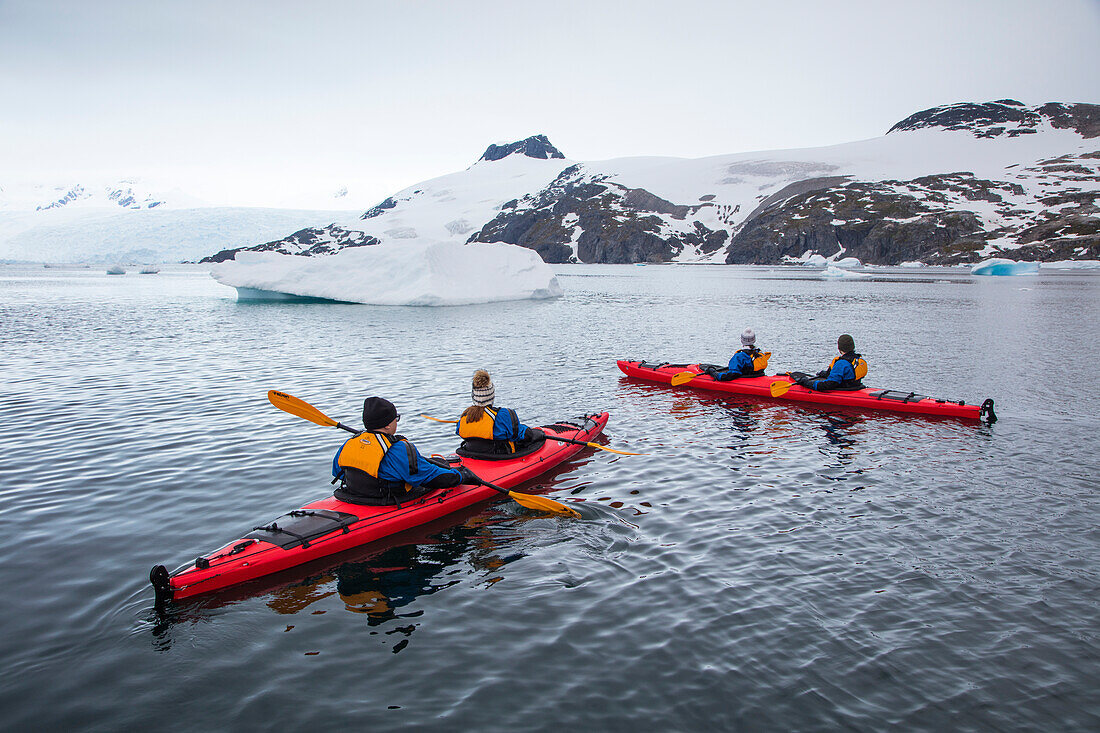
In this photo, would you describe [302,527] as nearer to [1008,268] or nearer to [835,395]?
[835,395]

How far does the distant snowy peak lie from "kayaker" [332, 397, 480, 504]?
204337 millimetres

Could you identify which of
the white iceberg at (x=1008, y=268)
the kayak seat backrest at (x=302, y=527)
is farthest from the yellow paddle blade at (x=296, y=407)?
the white iceberg at (x=1008, y=268)

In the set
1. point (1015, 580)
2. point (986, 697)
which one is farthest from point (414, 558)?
point (1015, 580)

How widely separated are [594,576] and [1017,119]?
23014cm

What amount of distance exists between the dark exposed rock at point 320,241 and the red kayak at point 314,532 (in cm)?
15894

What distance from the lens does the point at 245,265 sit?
4438 centimetres

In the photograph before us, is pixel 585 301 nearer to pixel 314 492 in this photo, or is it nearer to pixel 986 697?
pixel 314 492

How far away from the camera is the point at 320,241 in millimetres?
177875

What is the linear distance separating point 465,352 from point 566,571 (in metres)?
16.7

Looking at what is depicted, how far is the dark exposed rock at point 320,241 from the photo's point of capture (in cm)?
16212

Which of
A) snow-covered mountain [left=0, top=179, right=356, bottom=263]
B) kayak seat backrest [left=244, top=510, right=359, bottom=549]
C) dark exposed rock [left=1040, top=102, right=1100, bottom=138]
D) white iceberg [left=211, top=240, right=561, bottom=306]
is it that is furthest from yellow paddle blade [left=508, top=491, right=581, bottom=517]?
dark exposed rock [left=1040, top=102, right=1100, bottom=138]

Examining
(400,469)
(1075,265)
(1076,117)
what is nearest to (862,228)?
(1075,265)

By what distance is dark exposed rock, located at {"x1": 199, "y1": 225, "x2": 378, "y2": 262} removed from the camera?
532 feet

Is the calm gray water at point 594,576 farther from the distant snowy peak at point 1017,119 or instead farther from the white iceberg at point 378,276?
the distant snowy peak at point 1017,119
